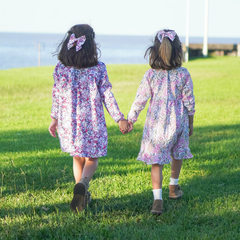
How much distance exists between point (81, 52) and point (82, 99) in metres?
0.43

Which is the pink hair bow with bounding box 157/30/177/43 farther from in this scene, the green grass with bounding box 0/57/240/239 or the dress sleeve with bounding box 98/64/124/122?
the green grass with bounding box 0/57/240/239

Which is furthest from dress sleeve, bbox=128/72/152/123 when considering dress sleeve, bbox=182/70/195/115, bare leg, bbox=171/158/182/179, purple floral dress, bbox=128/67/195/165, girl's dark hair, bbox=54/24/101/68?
bare leg, bbox=171/158/182/179

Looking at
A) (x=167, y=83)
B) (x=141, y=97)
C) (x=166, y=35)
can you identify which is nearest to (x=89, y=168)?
(x=141, y=97)

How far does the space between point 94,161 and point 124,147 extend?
7.70 ft

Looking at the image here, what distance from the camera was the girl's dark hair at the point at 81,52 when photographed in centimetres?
329

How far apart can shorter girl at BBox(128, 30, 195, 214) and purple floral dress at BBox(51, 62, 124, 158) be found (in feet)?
1.08

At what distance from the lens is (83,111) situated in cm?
326

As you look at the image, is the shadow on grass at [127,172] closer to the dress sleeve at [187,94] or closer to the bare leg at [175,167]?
the bare leg at [175,167]

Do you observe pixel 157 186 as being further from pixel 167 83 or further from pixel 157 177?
pixel 167 83

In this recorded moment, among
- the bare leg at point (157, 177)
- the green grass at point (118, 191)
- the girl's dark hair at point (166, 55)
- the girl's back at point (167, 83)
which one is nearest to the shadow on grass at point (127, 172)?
the green grass at point (118, 191)

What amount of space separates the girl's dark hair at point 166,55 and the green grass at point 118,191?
1.33 meters

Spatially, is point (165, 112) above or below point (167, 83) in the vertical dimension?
below

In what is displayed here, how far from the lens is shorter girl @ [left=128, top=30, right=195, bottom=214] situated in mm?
3289

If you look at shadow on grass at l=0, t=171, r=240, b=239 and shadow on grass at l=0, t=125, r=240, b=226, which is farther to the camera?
shadow on grass at l=0, t=125, r=240, b=226
